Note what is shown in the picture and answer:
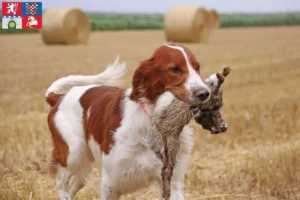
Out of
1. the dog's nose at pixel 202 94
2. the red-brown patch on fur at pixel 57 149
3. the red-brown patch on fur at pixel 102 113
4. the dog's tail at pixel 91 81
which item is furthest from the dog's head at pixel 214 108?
the dog's tail at pixel 91 81

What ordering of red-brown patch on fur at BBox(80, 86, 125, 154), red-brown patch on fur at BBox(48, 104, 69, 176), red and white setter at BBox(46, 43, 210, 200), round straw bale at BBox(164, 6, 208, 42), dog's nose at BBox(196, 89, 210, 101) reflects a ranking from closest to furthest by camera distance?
1. dog's nose at BBox(196, 89, 210, 101)
2. red and white setter at BBox(46, 43, 210, 200)
3. red-brown patch on fur at BBox(80, 86, 125, 154)
4. red-brown patch on fur at BBox(48, 104, 69, 176)
5. round straw bale at BBox(164, 6, 208, 42)

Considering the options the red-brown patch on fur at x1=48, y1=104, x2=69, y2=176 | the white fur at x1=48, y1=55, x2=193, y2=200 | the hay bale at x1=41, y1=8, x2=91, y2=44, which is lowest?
Answer: the hay bale at x1=41, y1=8, x2=91, y2=44

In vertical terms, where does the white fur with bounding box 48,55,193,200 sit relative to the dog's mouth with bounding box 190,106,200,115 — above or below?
below

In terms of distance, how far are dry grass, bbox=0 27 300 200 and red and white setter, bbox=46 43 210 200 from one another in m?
0.46

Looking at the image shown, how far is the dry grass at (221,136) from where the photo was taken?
5.32 meters

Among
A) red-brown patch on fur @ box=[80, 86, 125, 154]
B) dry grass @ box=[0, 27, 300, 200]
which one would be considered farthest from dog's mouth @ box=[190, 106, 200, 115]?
dry grass @ box=[0, 27, 300, 200]

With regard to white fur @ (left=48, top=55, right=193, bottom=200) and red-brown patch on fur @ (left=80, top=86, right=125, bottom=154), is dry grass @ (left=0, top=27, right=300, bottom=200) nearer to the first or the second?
white fur @ (left=48, top=55, right=193, bottom=200)

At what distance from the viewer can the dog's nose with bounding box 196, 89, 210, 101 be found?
3.12 m

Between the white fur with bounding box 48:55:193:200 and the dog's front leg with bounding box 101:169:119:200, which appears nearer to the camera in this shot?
the white fur with bounding box 48:55:193:200

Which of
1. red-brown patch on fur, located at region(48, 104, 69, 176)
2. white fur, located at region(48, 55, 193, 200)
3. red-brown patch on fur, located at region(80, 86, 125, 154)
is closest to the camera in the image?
white fur, located at region(48, 55, 193, 200)

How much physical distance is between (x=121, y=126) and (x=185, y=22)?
1641 centimetres

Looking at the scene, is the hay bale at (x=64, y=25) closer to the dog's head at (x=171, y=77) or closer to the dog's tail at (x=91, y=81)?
the dog's tail at (x=91, y=81)

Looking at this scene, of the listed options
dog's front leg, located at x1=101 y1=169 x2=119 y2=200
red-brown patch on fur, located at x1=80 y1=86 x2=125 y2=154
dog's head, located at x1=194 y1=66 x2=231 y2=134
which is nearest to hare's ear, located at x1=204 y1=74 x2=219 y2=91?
dog's head, located at x1=194 y1=66 x2=231 y2=134

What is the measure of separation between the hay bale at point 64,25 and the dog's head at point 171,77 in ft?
49.6
